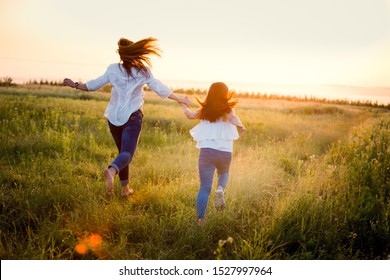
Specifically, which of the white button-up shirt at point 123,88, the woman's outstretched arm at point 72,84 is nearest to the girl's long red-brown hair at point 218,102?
the white button-up shirt at point 123,88

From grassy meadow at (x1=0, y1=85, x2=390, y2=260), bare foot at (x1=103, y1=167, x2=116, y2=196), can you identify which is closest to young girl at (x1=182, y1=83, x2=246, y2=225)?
grassy meadow at (x1=0, y1=85, x2=390, y2=260)

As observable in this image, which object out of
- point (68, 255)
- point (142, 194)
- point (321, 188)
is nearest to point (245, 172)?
point (321, 188)

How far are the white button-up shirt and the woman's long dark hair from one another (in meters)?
0.07

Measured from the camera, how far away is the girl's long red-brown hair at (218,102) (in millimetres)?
4469

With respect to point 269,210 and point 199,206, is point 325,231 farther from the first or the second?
point 199,206

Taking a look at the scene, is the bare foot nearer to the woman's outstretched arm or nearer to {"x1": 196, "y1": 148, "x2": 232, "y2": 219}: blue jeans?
{"x1": 196, "y1": 148, "x2": 232, "y2": 219}: blue jeans

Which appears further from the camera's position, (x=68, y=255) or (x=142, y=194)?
(x=142, y=194)

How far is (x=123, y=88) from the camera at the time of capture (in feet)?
15.8

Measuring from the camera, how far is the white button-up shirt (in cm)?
475

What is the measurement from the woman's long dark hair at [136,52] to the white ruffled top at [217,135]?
113 centimetres

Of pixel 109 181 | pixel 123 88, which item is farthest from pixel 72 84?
pixel 109 181

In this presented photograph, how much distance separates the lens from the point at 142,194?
5113 millimetres

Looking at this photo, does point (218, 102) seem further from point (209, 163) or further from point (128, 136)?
point (128, 136)

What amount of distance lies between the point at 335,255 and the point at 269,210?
103 centimetres
